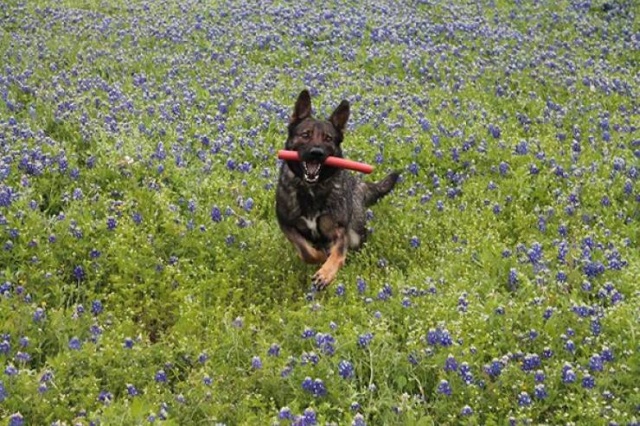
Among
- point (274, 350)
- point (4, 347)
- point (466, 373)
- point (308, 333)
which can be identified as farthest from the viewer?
point (308, 333)

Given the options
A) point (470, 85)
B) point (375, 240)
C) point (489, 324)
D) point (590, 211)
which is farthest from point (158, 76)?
point (489, 324)

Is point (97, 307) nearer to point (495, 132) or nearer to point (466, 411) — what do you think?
point (466, 411)

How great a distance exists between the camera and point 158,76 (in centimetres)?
1204

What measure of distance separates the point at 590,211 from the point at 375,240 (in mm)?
1904

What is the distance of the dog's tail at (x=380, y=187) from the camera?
8.57 meters

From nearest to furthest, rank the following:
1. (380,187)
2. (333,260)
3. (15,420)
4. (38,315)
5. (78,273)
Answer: (15,420), (38,315), (78,273), (333,260), (380,187)

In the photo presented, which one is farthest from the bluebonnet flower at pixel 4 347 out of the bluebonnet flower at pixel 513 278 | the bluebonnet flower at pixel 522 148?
the bluebonnet flower at pixel 522 148

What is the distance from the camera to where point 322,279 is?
7.16 m

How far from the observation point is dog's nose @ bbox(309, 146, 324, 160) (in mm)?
7438

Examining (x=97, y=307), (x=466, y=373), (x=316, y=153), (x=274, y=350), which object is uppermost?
(x=316, y=153)

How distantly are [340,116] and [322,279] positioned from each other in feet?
4.76

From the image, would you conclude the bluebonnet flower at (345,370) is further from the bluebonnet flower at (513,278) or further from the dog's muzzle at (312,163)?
the dog's muzzle at (312,163)

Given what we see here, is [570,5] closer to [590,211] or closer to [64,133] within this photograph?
[590,211]

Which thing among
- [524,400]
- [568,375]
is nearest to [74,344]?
[524,400]
